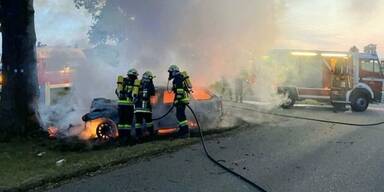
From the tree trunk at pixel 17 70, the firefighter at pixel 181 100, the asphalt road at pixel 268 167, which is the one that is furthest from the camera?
the tree trunk at pixel 17 70

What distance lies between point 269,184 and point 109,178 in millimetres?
2196

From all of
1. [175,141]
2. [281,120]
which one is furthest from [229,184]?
[281,120]

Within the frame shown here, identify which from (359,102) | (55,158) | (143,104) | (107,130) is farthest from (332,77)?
(55,158)

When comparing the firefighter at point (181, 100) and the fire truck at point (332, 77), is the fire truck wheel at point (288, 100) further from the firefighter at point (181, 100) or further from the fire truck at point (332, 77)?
the firefighter at point (181, 100)

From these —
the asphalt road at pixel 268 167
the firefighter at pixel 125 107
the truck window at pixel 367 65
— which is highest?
the truck window at pixel 367 65

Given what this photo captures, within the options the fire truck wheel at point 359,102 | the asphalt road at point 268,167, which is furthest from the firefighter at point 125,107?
the fire truck wheel at point 359,102

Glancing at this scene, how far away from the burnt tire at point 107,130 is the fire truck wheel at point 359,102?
38.9 ft

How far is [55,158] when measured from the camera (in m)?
8.59

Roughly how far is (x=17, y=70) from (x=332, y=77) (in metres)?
12.8

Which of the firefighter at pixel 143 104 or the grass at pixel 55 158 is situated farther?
the firefighter at pixel 143 104

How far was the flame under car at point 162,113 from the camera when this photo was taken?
1030 cm

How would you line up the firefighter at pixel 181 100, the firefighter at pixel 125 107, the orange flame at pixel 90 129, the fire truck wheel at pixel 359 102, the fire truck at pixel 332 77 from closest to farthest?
the firefighter at pixel 125 107 → the orange flame at pixel 90 129 → the firefighter at pixel 181 100 → the fire truck wheel at pixel 359 102 → the fire truck at pixel 332 77

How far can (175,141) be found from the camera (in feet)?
32.2

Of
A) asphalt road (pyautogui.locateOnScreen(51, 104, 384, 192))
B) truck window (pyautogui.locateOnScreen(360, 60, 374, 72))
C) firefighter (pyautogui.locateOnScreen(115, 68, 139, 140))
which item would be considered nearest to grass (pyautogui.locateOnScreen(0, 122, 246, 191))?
asphalt road (pyautogui.locateOnScreen(51, 104, 384, 192))
